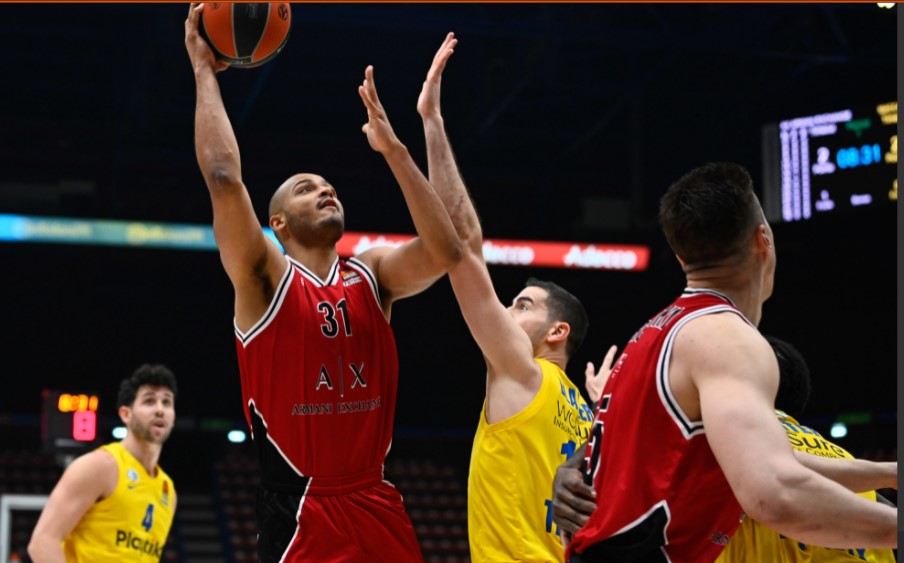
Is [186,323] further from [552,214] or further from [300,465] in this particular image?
[300,465]

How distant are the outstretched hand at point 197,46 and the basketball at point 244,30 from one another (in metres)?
0.02

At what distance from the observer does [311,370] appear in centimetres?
393

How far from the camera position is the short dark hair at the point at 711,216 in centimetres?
268

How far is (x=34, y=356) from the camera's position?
17453 millimetres

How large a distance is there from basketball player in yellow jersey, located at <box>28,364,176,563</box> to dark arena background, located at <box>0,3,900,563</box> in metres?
8.18

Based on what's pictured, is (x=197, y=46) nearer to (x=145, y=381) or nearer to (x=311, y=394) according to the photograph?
(x=311, y=394)

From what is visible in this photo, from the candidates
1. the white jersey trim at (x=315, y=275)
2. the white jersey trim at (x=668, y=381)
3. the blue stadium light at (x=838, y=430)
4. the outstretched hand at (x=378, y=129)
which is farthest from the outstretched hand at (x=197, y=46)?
the blue stadium light at (x=838, y=430)

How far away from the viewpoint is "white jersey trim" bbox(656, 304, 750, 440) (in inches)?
99.9

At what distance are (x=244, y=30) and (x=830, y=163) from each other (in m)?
8.62

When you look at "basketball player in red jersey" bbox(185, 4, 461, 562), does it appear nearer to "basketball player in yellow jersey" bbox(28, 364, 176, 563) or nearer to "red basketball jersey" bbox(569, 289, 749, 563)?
"red basketball jersey" bbox(569, 289, 749, 563)

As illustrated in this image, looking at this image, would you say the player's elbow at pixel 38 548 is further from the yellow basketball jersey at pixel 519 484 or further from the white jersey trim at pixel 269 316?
the yellow basketball jersey at pixel 519 484

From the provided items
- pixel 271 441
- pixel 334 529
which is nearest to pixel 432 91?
pixel 271 441

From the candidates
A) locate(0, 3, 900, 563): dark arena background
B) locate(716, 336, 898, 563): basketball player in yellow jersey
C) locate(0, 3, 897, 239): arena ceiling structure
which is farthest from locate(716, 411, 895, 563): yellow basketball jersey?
locate(0, 3, 900, 563): dark arena background

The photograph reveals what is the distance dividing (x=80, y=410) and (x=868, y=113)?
7.80m
